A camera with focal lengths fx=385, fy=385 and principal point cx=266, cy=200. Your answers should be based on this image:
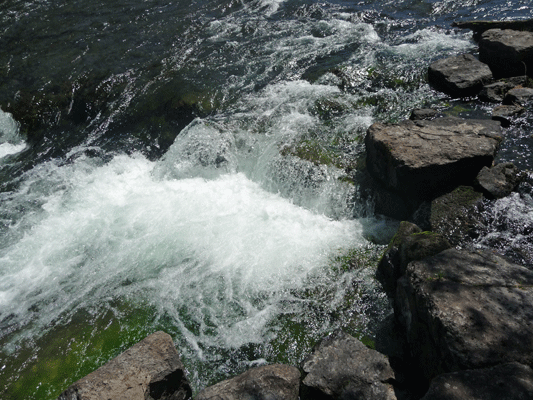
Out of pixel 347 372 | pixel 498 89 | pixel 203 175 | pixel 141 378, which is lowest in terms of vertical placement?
pixel 347 372

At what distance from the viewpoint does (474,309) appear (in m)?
3.29

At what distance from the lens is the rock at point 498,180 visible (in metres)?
5.08

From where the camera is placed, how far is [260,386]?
3.59 metres

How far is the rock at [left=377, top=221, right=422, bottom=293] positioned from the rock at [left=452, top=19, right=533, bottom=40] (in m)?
7.05

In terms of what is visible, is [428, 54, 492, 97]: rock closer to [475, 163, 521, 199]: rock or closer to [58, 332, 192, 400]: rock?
[475, 163, 521, 199]: rock

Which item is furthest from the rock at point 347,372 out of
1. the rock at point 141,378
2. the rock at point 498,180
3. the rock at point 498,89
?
the rock at point 498,89

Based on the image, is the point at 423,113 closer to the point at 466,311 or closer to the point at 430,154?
the point at 430,154

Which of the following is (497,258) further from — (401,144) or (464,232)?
(401,144)

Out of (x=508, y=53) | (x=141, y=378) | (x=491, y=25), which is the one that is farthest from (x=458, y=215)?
(x=491, y=25)

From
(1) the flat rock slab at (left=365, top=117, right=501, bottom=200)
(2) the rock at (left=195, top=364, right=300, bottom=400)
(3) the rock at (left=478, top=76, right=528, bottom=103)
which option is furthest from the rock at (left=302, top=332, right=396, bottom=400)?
(3) the rock at (left=478, top=76, right=528, bottom=103)

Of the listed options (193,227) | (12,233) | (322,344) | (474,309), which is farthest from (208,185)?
(474,309)

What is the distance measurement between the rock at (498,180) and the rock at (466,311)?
1.47 m

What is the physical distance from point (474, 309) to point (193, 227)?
4.08m

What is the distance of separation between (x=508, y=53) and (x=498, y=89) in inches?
40.5
